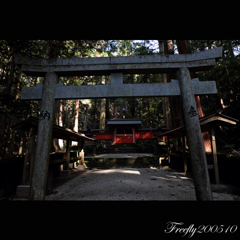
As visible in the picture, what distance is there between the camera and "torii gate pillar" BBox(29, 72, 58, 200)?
290cm

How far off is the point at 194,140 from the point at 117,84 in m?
2.23

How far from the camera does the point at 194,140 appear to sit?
302cm

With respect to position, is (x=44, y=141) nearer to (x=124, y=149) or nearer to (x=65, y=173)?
(x=65, y=173)

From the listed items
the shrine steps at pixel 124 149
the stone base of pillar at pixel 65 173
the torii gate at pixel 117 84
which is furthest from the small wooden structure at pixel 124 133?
the torii gate at pixel 117 84

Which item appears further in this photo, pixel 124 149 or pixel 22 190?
pixel 124 149

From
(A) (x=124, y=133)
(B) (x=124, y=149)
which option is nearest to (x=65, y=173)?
(B) (x=124, y=149)

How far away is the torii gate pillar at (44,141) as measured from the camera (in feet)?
9.51

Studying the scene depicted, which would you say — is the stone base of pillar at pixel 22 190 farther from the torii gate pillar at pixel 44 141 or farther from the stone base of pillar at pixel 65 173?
the stone base of pillar at pixel 65 173
